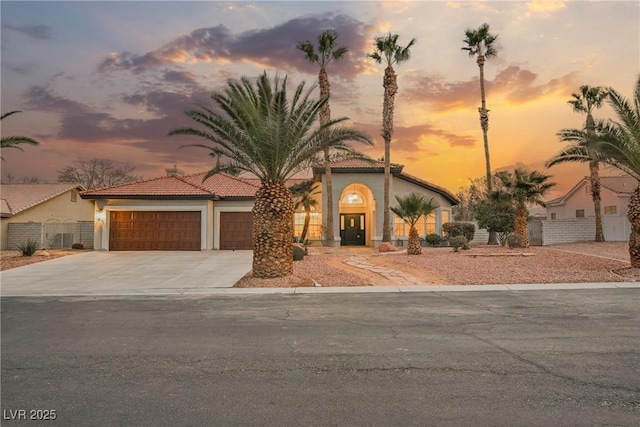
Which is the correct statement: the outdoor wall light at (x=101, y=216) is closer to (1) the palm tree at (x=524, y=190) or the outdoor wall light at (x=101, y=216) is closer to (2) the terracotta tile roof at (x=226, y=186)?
(2) the terracotta tile roof at (x=226, y=186)

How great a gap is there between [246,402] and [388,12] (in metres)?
19.1

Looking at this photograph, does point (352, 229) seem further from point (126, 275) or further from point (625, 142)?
point (625, 142)

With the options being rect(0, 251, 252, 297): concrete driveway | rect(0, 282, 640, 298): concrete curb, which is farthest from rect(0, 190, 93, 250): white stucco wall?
rect(0, 282, 640, 298): concrete curb

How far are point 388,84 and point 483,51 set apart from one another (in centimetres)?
1320

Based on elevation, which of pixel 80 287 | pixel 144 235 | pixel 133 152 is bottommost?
pixel 80 287

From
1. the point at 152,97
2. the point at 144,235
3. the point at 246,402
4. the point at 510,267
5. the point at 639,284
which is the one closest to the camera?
the point at 246,402

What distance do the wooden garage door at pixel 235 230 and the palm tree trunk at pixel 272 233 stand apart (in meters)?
12.2

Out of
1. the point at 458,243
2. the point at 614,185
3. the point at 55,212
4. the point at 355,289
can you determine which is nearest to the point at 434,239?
the point at 458,243

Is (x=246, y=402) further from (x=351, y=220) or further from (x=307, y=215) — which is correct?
(x=351, y=220)

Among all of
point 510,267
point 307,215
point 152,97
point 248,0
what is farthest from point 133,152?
point 510,267

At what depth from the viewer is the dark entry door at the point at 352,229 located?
3056 cm

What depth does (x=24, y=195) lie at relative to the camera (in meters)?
32.2

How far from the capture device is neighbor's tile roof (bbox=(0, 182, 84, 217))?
95.5 feet

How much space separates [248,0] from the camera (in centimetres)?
1689
